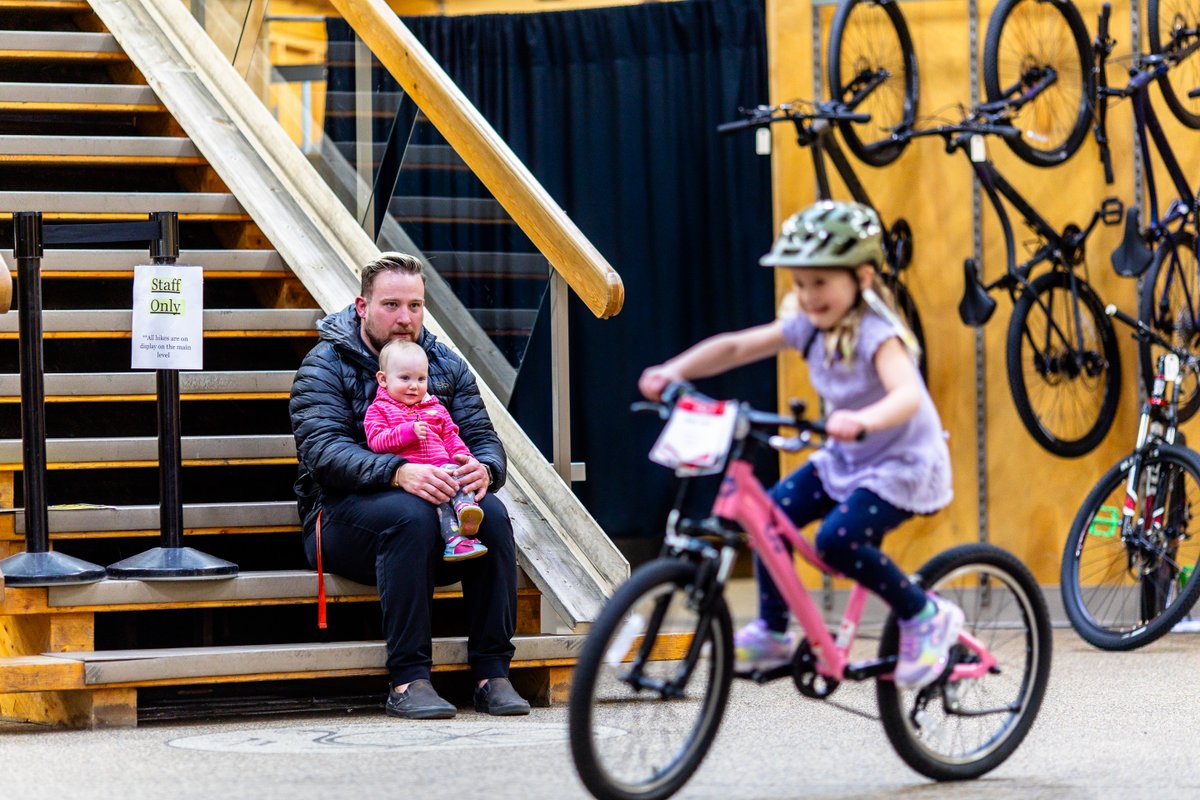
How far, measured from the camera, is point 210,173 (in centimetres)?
629

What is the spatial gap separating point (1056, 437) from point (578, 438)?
214cm

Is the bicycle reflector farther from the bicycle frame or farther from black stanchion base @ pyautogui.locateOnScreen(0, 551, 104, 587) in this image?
black stanchion base @ pyautogui.locateOnScreen(0, 551, 104, 587)

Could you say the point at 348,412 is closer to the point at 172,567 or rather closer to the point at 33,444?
the point at 172,567

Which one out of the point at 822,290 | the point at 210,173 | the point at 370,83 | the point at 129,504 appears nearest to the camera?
the point at 822,290

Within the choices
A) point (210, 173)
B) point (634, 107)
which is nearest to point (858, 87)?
point (634, 107)

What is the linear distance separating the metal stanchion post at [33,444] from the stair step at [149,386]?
522 millimetres

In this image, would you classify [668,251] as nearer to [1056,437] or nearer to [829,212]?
[1056,437]

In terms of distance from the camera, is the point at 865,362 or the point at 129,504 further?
the point at 129,504

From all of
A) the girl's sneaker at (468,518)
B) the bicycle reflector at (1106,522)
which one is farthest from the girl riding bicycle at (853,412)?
the bicycle reflector at (1106,522)

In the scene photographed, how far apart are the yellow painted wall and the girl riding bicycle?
11.9 feet

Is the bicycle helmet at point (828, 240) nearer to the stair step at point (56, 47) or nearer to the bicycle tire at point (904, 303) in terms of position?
the bicycle tire at point (904, 303)

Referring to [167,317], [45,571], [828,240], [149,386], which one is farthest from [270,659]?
[828,240]

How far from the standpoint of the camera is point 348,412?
4.70 meters

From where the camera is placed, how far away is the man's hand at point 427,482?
449 cm
